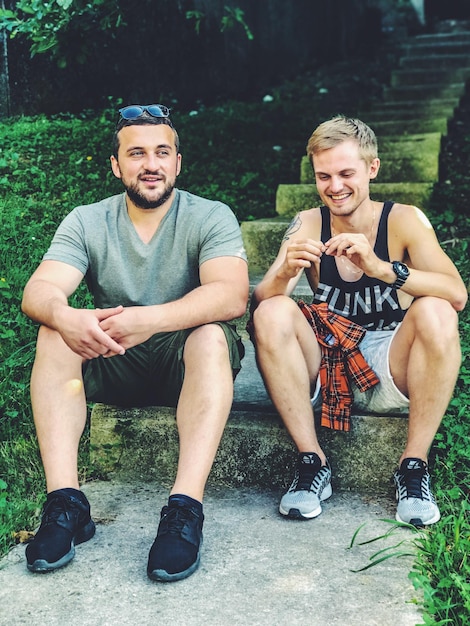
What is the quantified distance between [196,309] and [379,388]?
795mm

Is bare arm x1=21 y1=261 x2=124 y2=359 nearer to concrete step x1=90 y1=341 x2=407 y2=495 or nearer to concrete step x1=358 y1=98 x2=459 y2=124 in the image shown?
concrete step x1=90 y1=341 x2=407 y2=495

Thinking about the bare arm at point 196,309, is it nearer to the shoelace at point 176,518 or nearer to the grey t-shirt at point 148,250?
the grey t-shirt at point 148,250

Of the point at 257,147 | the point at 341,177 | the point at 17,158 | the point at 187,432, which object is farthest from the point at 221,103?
the point at 187,432

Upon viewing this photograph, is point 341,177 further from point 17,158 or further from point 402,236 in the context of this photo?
point 17,158

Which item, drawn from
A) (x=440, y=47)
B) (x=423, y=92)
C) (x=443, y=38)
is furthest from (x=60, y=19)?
(x=443, y=38)

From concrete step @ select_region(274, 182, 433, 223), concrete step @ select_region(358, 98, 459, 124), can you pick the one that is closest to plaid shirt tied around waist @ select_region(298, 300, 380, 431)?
concrete step @ select_region(274, 182, 433, 223)

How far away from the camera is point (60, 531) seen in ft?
8.00

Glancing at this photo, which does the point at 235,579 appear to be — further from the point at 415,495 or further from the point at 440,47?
the point at 440,47

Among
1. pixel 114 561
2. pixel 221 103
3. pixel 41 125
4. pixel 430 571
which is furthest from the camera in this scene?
pixel 221 103

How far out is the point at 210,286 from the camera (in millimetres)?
2805

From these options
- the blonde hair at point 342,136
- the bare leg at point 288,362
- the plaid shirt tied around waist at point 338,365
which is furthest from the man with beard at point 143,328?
the blonde hair at point 342,136

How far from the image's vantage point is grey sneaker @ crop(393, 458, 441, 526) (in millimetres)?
2604

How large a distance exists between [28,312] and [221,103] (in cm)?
610

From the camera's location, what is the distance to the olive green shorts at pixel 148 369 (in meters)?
2.85
